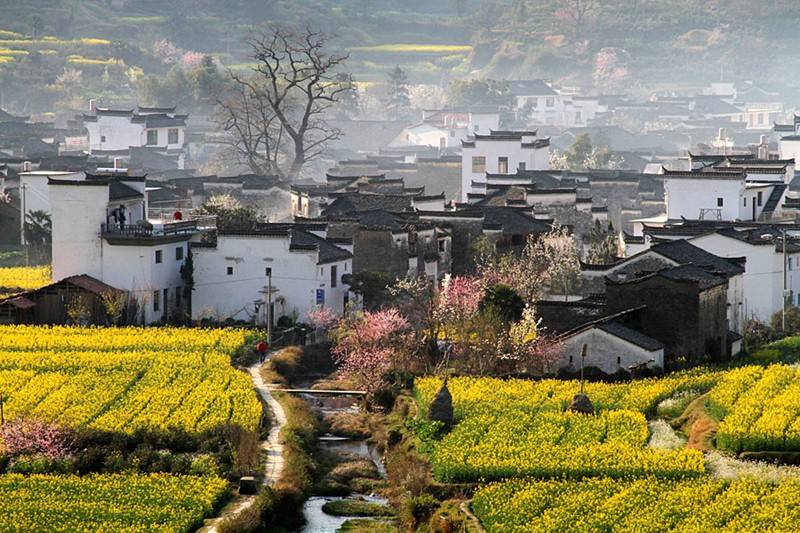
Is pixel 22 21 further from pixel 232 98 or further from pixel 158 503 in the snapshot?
pixel 158 503

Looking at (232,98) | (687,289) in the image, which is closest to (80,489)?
(687,289)

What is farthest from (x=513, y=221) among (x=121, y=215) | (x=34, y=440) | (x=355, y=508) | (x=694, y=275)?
(x=34, y=440)

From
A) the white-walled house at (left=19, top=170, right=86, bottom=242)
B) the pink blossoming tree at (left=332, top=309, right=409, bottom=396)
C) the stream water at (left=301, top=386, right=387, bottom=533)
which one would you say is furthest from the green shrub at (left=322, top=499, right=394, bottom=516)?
the white-walled house at (left=19, top=170, right=86, bottom=242)

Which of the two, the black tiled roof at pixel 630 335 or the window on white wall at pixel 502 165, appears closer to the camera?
the black tiled roof at pixel 630 335

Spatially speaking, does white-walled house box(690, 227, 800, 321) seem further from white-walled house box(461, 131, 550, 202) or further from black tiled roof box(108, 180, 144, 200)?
white-walled house box(461, 131, 550, 202)

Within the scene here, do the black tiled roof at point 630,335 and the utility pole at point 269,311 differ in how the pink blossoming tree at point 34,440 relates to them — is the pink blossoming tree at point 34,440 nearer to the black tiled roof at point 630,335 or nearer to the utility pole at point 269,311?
the utility pole at point 269,311

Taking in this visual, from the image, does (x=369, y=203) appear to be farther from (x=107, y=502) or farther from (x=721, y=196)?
(x=107, y=502)

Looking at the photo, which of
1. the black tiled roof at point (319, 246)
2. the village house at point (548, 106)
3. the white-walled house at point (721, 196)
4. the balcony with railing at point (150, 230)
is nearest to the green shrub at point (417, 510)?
the black tiled roof at point (319, 246)

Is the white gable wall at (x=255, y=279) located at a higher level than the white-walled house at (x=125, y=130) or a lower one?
lower
